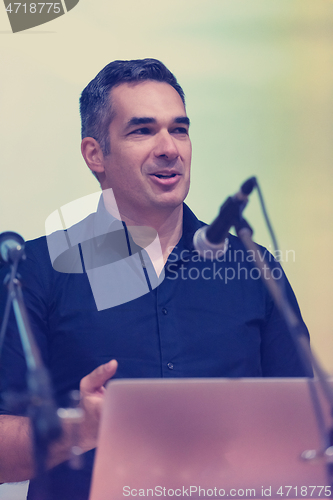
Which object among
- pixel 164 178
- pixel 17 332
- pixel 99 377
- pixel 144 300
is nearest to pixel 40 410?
pixel 99 377

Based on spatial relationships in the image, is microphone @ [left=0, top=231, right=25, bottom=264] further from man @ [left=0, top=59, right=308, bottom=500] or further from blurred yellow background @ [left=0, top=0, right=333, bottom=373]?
blurred yellow background @ [left=0, top=0, right=333, bottom=373]

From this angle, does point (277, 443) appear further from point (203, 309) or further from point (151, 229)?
point (151, 229)

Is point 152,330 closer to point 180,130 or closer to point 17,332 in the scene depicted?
point 17,332

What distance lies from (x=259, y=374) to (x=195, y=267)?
0.42 m

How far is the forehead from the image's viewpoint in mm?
1669

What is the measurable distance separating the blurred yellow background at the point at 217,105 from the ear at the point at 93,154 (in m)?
0.03

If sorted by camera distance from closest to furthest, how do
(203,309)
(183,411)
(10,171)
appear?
(183,411)
(203,309)
(10,171)

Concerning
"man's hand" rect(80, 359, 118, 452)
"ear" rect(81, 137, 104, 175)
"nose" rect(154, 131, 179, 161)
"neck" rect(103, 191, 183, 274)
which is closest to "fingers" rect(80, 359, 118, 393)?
"man's hand" rect(80, 359, 118, 452)

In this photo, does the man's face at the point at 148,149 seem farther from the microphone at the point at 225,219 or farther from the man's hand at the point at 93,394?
the man's hand at the point at 93,394

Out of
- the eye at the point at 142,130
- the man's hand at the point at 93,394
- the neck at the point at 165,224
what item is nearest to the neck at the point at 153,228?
the neck at the point at 165,224

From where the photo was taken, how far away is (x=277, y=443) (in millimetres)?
784

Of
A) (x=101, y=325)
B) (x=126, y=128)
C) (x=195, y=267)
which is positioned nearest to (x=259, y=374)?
(x=195, y=267)

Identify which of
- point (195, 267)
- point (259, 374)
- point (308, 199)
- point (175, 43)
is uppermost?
point (175, 43)

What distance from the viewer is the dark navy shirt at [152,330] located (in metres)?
1.44
